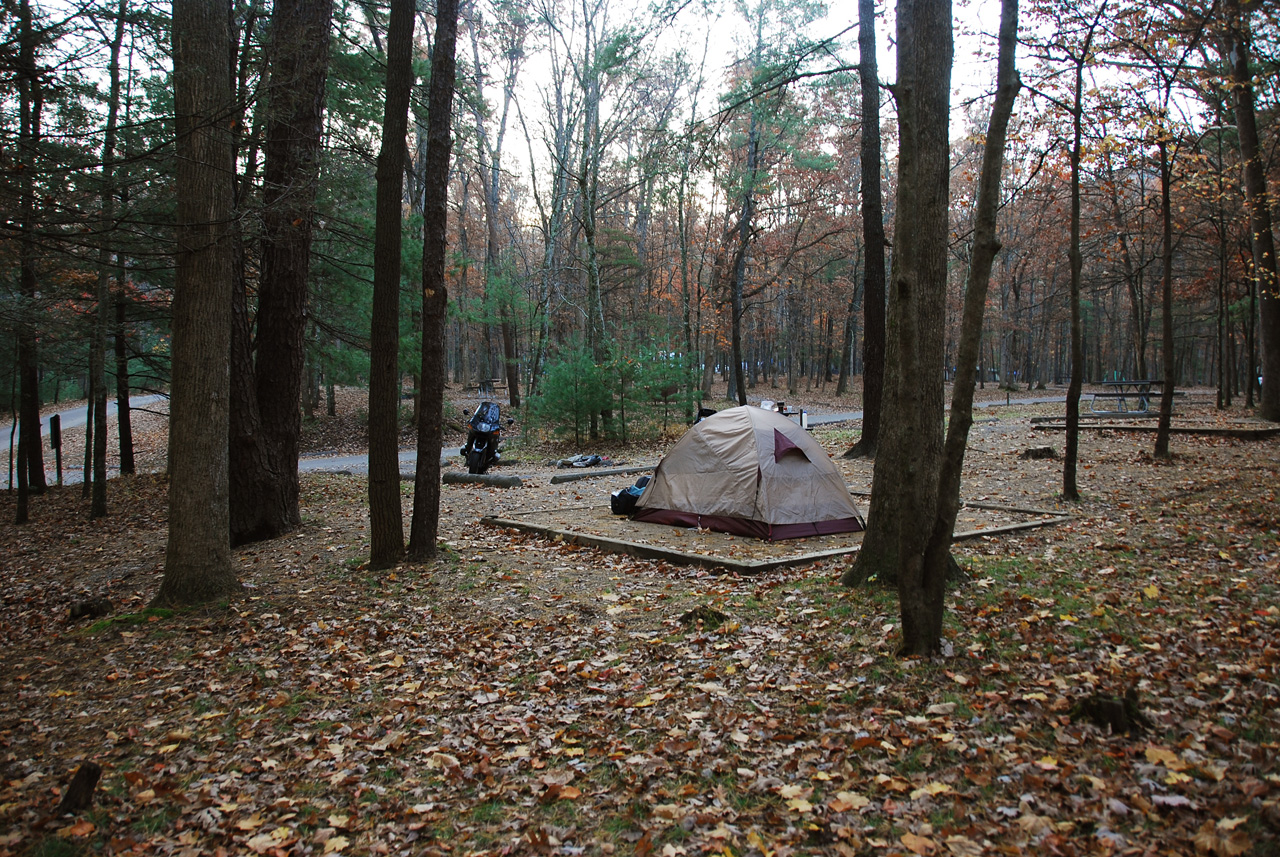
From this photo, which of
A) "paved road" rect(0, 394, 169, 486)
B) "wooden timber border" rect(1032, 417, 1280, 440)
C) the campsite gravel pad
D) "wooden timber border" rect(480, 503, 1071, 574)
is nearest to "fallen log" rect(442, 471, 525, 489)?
the campsite gravel pad

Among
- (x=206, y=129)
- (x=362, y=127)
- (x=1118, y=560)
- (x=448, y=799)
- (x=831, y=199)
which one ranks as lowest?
(x=448, y=799)

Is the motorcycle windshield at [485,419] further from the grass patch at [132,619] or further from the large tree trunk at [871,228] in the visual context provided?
the grass patch at [132,619]

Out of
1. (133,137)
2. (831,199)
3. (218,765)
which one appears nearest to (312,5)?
(133,137)

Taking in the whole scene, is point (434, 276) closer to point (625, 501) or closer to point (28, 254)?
point (625, 501)

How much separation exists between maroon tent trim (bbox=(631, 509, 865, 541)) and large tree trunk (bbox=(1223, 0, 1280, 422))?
11934mm

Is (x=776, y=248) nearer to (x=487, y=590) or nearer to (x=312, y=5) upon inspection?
(x=312, y=5)

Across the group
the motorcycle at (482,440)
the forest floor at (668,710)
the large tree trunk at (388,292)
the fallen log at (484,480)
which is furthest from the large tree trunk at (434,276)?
the motorcycle at (482,440)

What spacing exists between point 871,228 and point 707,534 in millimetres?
7452

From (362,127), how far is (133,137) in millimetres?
6116

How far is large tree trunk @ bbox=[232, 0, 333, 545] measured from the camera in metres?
9.20

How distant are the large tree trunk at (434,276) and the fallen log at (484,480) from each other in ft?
18.6

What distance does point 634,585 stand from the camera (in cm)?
699

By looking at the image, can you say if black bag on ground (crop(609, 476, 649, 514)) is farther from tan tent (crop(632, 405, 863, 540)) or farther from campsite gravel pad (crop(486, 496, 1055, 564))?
tan tent (crop(632, 405, 863, 540))

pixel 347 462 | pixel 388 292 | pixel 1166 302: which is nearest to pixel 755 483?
pixel 388 292
